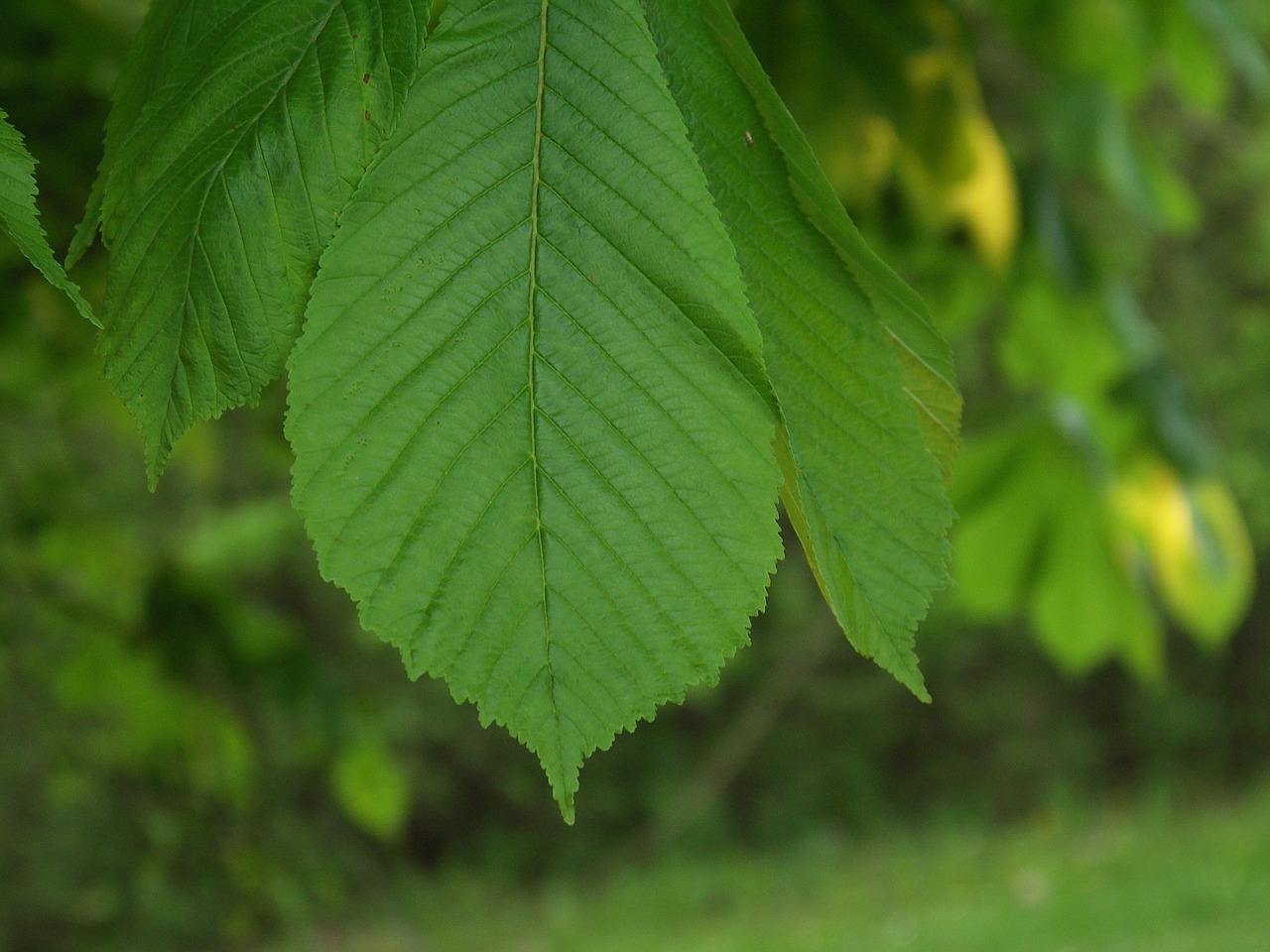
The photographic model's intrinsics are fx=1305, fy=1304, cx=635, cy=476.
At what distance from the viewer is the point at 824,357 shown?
45cm

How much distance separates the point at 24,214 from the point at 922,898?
338 inches

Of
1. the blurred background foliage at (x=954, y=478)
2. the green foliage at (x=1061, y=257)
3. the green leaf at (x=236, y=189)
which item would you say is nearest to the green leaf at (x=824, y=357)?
the green leaf at (x=236, y=189)

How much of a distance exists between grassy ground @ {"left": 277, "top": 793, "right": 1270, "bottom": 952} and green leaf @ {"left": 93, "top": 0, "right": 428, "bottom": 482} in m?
5.86

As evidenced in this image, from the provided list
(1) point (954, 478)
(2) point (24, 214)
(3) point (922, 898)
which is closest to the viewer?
(2) point (24, 214)

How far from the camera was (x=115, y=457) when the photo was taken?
633cm

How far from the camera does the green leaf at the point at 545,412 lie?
1.30 ft

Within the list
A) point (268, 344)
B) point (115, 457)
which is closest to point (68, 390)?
point (268, 344)

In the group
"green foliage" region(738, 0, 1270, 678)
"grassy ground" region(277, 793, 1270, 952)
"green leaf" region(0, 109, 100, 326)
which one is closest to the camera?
"green leaf" region(0, 109, 100, 326)

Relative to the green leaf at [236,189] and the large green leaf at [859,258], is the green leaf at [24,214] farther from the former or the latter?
the large green leaf at [859,258]

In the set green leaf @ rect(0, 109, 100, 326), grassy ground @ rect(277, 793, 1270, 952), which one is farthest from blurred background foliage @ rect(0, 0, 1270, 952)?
grassy ground @ rect(277, 793, 1270, 952)

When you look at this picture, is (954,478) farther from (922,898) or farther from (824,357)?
(922,898)

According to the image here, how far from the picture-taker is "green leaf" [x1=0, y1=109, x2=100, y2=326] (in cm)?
37

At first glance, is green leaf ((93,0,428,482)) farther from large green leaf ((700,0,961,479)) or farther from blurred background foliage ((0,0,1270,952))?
blurred background foliage ((0,0,1270,952))

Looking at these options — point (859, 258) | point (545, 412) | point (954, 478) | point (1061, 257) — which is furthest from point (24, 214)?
point (1061, 257)
